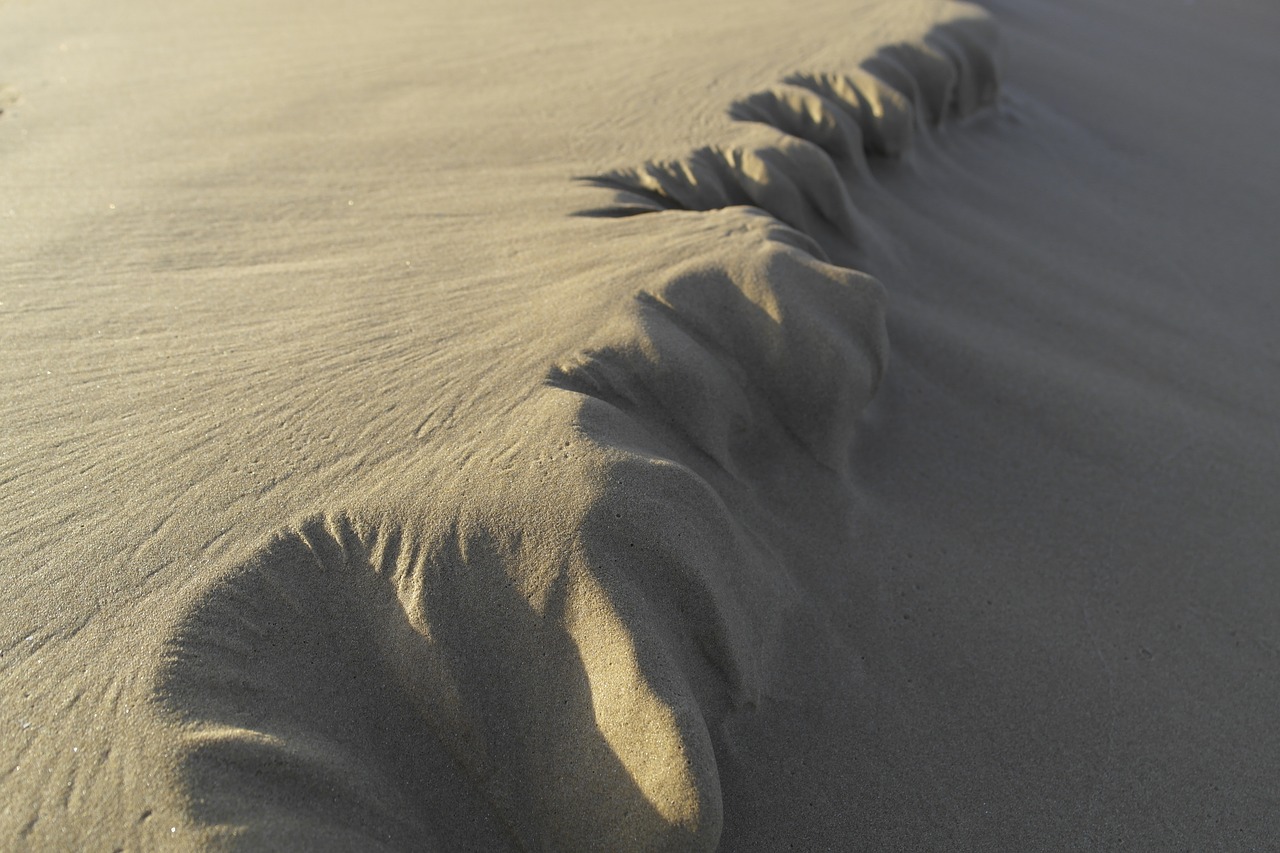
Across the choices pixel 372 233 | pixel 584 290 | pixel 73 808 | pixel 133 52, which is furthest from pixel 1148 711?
pixel 133 52

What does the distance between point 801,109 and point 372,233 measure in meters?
1.50

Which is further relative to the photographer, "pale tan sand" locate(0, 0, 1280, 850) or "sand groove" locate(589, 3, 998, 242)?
"sand groove" locate(589, 3, 998, 242)

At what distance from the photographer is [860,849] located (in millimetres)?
1263

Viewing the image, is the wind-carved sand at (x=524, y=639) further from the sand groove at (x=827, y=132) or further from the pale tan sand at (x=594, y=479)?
the sand groove at (x=827, y=132)

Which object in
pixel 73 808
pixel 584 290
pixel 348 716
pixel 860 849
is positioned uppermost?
pixel 584 290

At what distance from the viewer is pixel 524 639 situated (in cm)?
119

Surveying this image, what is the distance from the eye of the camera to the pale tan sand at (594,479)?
3.67ft

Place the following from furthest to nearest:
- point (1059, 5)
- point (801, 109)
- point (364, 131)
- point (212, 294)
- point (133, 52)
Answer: point (1059, 5)
point (133, 52)
point (801, 109)
point (364, 131)
point (212, 294)

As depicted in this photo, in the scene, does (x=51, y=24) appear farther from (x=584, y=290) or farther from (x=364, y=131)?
(x=584, y=290)

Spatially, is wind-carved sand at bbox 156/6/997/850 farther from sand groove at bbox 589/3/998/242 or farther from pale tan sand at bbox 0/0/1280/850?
sand groove at bbox 589/3/998/242

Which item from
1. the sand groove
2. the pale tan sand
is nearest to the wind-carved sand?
the pale tan sand

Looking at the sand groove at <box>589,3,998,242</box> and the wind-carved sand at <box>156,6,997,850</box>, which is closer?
the wind-carved sand at <box>156,6,997,850</box>

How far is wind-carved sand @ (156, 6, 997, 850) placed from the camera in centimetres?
106

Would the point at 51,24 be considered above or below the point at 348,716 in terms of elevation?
above
